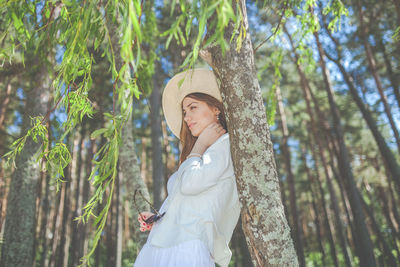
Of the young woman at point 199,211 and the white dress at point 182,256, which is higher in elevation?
the young woman at point 199,211

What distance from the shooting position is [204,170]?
5.73 feet

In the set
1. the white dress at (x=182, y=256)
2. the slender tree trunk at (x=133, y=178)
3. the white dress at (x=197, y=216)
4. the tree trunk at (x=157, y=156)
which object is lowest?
the white dress at (x=182, y=256)

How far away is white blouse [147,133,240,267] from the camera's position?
1.72m

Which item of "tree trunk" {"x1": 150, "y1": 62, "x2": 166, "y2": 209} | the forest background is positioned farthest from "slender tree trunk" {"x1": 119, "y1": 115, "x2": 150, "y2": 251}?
"tree trunk" {"x1": 150, "y1": 62, "x2": 166, "y2": 209}

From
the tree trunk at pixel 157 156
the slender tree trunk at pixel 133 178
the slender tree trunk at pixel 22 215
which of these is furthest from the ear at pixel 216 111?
the tree trunk at pixel 157 156

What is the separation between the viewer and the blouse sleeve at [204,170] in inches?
68.0

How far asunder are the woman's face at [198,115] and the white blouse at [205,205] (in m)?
0.30

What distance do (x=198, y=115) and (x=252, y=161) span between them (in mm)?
702

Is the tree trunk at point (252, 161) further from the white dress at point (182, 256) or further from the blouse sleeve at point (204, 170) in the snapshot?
the white dress at point (182, 256)

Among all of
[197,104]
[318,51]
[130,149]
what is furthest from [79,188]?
[197,104]

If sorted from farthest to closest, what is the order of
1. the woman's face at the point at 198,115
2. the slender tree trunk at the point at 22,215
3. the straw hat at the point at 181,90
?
1. the slender tree trunk at the point at 22,215
2. the straw hat at the point at 181,90
3. the woman's face at the point at 198,115

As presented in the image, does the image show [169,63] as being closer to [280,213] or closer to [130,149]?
[130,149]

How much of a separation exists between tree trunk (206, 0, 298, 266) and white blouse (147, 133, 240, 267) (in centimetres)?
14

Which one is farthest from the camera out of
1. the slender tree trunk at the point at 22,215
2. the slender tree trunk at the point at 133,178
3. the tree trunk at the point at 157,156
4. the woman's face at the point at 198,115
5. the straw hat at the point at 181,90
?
the tree trunk at the point at 157,156
